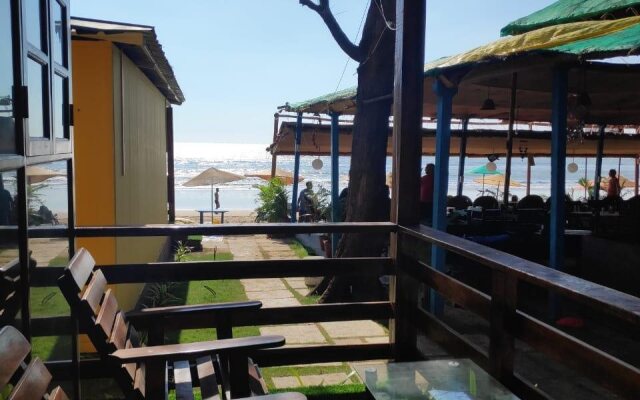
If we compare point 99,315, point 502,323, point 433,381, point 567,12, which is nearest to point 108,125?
point 99,315

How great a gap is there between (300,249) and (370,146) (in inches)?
207

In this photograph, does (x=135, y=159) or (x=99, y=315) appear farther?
(x=135, y=159)

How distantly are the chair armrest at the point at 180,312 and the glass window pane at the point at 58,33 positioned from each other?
1228 mm

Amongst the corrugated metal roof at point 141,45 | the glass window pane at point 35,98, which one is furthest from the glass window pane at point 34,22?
the corrugated metal roof at point 141,45

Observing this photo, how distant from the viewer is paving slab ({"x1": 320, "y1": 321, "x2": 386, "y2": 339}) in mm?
5430

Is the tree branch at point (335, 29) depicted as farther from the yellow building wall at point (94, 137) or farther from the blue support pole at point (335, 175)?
the blue support pole at point (335, 175)

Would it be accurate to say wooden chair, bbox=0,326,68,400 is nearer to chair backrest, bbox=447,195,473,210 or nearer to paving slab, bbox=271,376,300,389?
paving slab, bbox=271,376,300,389

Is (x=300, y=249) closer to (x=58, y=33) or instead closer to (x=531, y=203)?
(x=531, y=203)

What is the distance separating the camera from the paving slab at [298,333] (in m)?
5.24

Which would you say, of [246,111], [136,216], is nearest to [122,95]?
[136,216]

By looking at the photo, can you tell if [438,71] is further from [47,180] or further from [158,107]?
[158,107]

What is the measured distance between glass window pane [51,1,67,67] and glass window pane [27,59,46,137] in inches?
11.8

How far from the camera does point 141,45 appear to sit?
191 inches

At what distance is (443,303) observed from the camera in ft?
19.9
